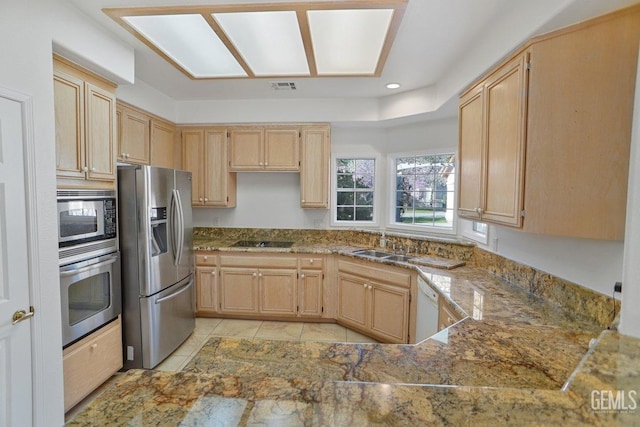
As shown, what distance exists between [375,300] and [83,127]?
9.57 ft

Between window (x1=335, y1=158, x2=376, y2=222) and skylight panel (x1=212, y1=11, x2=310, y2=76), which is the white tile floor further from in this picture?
skylight panel (x1=212, y1=11, x2=310, y2=76)

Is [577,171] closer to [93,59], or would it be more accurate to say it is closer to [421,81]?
[421,81]

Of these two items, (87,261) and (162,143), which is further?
(162,143)

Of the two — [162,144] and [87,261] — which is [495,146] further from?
[162,144]

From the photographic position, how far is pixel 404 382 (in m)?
0.97

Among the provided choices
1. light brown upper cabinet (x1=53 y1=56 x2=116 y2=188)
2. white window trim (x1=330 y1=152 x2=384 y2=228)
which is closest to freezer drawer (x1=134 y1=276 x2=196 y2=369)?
light brown upper cabinet (x1=53 y1=56 x2=116 y2=188)

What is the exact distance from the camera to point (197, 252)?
3.49 metres

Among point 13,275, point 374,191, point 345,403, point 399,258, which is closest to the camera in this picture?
point 345,403

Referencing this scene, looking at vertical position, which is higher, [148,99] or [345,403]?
[148,99]

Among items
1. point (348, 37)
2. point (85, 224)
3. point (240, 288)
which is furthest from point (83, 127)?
point (240, 288)

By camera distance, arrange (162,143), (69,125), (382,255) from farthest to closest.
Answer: (162,143), (382,255), (69,125)

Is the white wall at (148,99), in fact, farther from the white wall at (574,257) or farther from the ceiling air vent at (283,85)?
the white wall at (574,257)

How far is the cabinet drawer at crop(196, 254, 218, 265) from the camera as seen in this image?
138 inches

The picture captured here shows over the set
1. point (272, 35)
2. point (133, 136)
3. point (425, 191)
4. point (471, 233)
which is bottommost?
point (471, 233)
